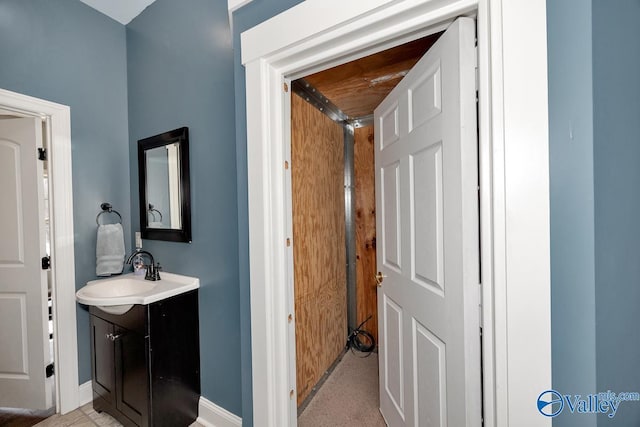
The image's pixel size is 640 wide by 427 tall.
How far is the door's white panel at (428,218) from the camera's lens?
3.43 feet

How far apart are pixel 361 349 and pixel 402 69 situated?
2431mm

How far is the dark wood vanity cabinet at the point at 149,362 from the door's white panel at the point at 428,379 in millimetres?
1365

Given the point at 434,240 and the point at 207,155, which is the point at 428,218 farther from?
the point at 207,155

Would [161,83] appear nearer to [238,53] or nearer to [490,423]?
[238,53]

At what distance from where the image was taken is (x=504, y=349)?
28.9 inches

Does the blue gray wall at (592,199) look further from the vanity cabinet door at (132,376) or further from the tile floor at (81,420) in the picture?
the tile floor at (81,420)

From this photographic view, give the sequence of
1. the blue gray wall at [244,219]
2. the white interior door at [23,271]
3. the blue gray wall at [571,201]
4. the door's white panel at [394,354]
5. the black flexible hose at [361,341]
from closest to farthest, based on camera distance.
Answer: the blue gray wall at [571,201]
the blue gray wall at [244,219]
the door's white panel at [394,354]
the white interior door at [23,271]
the black flexible hose at [361,341]

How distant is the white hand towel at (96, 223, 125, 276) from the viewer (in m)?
1.93

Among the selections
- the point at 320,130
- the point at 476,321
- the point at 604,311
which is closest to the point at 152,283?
the point at 320,130

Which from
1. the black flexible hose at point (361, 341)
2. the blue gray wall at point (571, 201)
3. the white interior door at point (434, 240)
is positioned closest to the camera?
the blue gray wall at point (571, 201)

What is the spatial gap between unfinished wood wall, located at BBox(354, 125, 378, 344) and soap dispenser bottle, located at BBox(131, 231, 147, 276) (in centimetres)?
186

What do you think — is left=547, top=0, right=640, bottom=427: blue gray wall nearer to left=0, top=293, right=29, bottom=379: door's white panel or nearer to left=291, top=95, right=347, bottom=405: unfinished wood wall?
left=291, top=95, right=347, bottom=405: unfinished wood wall

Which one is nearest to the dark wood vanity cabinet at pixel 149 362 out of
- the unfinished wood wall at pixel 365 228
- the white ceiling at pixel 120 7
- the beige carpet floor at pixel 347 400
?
the beige carpet floor at pixel 347 400

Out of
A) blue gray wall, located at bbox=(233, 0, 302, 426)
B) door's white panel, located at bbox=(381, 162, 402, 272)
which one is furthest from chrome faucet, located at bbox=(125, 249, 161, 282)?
door's white panel, located at bbox=(381, 162, 402, 272)
